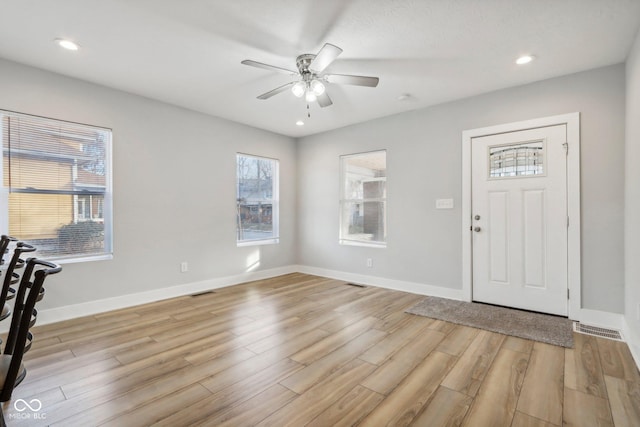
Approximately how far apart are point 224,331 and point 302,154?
368 cm

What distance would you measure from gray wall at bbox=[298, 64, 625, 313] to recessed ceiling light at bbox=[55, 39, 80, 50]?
3547mm

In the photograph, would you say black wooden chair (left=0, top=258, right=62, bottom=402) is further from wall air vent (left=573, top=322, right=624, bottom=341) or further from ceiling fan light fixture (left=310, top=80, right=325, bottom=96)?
wall air vent (left=573, top=322, right=624, bottom=341)

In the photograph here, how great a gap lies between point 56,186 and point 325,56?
312cm

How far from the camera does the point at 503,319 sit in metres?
3.20

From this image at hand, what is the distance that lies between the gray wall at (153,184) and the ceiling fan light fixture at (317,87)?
7.53 ft

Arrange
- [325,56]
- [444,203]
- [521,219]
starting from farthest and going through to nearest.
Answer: [444,203], [521,219], [325,56]

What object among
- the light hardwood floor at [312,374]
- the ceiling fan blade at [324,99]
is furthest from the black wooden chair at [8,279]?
the ceiling fan blade at [324,99]

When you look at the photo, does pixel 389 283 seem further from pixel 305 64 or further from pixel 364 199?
pixel 305 64

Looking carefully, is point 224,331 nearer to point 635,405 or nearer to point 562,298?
point 635,405

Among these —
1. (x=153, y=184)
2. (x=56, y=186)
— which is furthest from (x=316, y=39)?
(x=56, y=186)

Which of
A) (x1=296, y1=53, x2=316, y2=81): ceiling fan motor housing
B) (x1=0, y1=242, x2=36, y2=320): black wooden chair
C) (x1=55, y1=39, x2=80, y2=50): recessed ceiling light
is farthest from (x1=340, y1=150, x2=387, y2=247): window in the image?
(x1=0, y1=242, x2=36, y2=320): black wooden chair

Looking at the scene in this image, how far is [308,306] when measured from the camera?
368cm

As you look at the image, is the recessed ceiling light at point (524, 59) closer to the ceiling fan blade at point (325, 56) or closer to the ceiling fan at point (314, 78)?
the ceiling fan at point (314, 78)

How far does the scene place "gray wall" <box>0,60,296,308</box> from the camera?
3.19m
